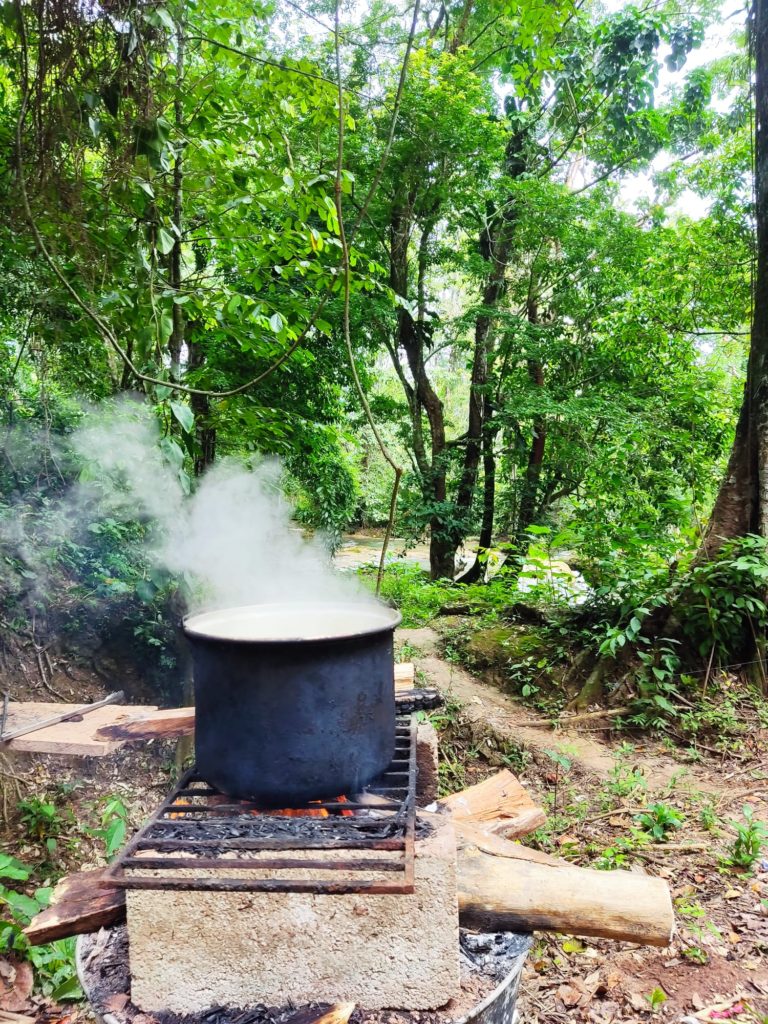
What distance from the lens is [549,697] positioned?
4.54 meters

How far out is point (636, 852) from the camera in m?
2.91

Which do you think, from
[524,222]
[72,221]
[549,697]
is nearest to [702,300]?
[524,222]

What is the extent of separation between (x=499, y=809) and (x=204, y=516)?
2282 mm

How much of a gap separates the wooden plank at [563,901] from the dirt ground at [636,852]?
2.42 feet

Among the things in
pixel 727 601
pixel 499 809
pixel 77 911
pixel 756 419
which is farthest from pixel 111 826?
pixel 756 419

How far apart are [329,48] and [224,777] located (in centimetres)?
877

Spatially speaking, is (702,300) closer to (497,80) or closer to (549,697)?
(549,697)

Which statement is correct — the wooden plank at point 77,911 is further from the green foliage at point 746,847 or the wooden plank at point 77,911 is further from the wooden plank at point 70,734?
the green foliage at point 746,847

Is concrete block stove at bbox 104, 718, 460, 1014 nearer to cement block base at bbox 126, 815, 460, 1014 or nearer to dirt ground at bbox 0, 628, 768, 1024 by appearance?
cement block base at bbox 126, 815, 460, 1014

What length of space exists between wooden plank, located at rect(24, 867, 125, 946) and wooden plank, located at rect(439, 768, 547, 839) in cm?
108

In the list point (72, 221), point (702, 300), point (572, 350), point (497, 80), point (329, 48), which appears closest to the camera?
point (72, 221)

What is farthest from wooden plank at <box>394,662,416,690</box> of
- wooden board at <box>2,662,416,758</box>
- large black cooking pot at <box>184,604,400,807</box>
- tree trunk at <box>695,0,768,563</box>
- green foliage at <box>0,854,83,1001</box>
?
tree trunk at <box>695,0,768,563</box>

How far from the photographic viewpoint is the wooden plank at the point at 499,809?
2262 millimetres

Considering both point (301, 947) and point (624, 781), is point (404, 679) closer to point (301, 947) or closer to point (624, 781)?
point (301, 947)
